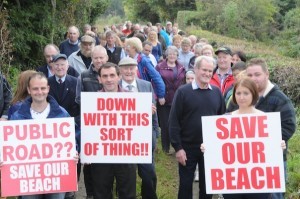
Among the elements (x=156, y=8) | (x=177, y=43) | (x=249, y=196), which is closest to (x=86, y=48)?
(x=249, y=196)

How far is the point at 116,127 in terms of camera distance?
5.48 meters

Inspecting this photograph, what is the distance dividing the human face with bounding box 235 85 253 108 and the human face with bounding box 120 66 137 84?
1687 millimetres

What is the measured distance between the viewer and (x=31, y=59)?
13898 mm

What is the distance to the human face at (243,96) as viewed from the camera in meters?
4.79

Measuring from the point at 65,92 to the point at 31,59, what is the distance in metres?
7.93

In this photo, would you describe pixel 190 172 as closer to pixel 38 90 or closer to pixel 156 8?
pixel 38 90

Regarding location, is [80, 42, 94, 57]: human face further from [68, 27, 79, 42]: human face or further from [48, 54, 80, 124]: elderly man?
[68, 27, 79, 42]: human face

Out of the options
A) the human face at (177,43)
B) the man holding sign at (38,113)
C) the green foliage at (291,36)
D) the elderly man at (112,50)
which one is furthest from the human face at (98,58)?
the green foliage at (291,36)

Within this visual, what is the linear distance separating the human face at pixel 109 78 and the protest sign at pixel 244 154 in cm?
112

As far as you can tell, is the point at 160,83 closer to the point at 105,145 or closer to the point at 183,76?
the point at 183,76

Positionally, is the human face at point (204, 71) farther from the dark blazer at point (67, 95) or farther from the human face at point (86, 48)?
the human face at point (86, 48)

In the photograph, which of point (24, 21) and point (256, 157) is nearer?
point (256, 157)

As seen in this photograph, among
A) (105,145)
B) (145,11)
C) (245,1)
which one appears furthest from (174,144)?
(145,11)

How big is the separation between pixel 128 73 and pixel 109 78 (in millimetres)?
780
